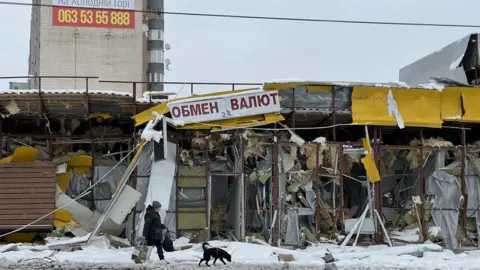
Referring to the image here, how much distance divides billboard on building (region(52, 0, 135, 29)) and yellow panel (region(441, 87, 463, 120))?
23.8 metres

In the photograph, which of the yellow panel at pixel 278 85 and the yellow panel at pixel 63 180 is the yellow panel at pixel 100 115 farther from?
the yellow panel at pixel 278 85

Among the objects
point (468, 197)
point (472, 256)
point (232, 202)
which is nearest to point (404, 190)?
point (468, 197)

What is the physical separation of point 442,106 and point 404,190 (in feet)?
10.8

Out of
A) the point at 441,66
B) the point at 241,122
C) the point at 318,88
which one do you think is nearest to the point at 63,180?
the point at 241,122

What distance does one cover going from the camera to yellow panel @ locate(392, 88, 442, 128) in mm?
17484

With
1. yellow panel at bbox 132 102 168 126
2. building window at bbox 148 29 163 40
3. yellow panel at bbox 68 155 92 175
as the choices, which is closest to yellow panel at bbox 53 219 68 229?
yellow panel at bbox 68 155 92 175

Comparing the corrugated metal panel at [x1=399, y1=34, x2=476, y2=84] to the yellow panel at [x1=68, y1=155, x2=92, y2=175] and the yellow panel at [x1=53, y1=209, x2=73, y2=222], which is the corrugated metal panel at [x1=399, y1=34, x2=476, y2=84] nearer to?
the yellow panel at [x1=68, y1=155, x2=92, y2=175]

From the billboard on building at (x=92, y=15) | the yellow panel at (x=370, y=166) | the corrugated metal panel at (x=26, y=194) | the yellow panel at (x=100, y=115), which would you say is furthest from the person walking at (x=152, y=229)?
the billboard on building at (x=92, y=15)

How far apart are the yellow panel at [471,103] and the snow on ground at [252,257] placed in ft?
13.1

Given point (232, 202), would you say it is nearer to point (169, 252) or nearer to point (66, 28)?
point (169, 252)

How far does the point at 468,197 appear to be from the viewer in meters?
→ 17.8

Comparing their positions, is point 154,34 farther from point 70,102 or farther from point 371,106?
point 371,106

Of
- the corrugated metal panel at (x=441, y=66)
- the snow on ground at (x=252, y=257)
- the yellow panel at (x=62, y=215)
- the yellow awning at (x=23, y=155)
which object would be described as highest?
the corrugated metal panel at (x=441, y=66)

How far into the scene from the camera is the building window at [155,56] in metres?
41.0
